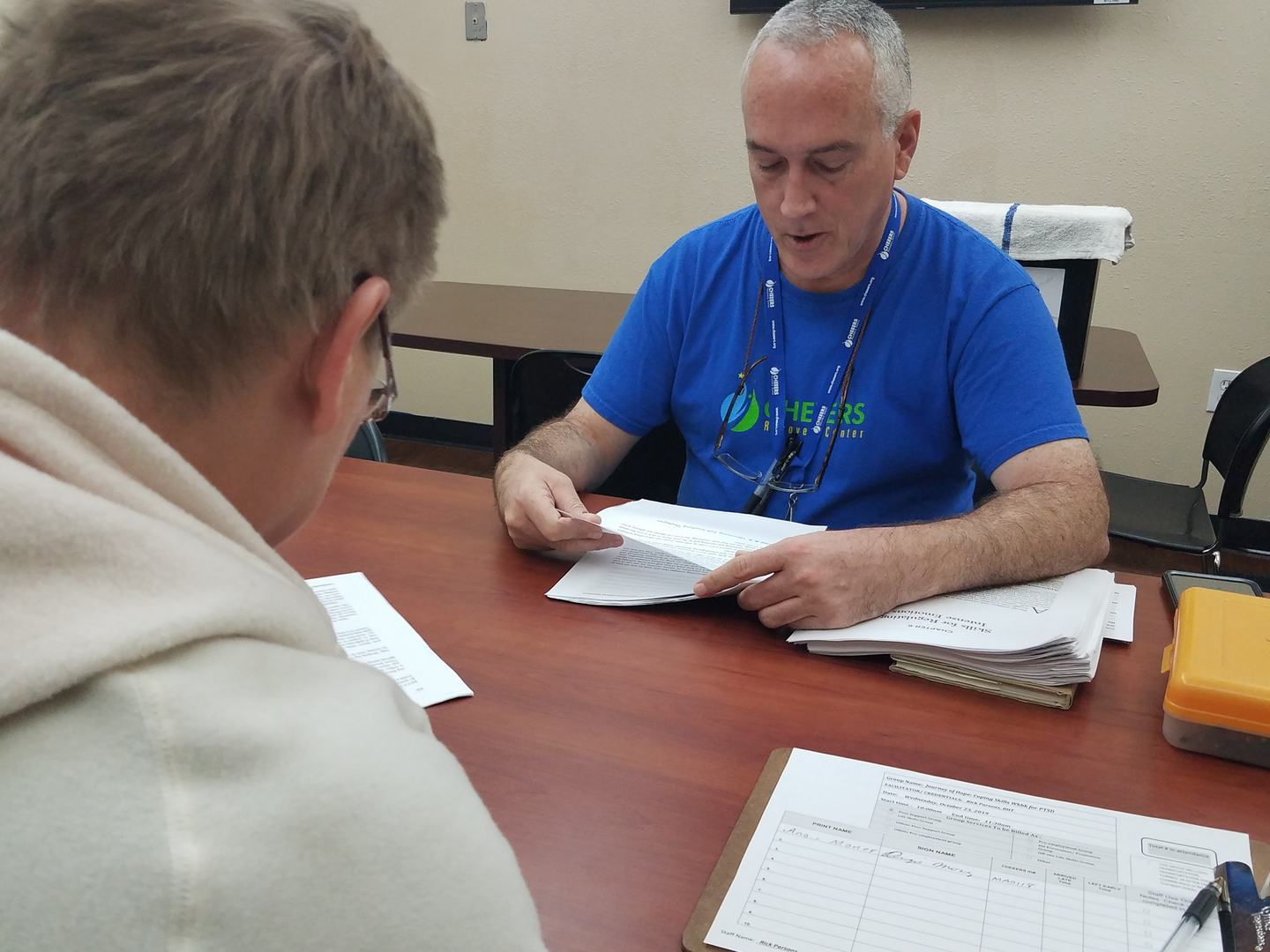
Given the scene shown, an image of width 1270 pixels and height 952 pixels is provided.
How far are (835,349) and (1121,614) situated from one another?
2.01ft

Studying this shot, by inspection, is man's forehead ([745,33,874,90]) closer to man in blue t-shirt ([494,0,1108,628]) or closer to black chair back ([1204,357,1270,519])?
man in blue t-shirt ([494,0,1108,628])

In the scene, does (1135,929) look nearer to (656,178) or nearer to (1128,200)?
(1128,200)

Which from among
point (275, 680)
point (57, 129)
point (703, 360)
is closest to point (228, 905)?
point (275, 680)

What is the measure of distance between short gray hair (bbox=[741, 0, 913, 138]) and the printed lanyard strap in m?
0.15

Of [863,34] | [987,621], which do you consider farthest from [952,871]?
[863,34]

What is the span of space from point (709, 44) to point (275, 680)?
3.45 m

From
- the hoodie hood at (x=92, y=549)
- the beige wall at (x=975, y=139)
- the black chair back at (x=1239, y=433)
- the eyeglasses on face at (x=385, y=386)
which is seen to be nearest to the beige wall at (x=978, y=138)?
the beige wall at (x=975, y=139)

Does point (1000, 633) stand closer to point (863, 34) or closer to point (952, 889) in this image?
point (952, 889)

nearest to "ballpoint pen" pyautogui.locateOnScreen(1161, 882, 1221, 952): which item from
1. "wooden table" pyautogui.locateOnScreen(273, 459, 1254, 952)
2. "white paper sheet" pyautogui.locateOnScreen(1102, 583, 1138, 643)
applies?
"wooden table" pyautogui.locateOnScreen(273, 459, 1254, 952)

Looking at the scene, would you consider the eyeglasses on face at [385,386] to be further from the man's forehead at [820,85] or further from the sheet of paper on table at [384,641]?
the man's forehead at [820,85]

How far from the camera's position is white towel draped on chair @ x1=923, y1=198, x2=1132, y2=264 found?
2174 millimetres

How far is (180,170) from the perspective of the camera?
44 centimetres

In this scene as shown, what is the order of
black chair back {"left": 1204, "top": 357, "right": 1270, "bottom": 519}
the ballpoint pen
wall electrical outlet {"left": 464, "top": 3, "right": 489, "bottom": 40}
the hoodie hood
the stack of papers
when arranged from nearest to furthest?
the hoodie hood, the ballpoint pen, the stack of papers, black chair back {"left": 1204, "top": 357, "right": 1270, "bottom": 519}, wall electrical outlet {"left": 464, "top": 3, "right": 489, "bottom": 40}

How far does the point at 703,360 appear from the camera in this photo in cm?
169
